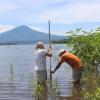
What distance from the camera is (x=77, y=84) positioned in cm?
1931

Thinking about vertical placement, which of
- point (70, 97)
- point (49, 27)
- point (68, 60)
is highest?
point (49, 27)

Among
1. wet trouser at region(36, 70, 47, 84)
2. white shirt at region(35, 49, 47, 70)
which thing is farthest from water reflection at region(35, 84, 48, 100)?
white shirt at region(35, 49, 47, 70)

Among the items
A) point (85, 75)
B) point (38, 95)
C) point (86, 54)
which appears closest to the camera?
point (38, 95)

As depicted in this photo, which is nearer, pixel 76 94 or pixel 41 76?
pixel 76 94

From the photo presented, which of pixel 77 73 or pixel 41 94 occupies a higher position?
pixel 77 73

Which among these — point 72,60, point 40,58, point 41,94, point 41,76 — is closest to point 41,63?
point 40,58

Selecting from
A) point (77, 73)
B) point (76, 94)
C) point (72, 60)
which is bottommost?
point (76, 94)

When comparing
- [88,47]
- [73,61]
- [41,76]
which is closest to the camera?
[41,76]

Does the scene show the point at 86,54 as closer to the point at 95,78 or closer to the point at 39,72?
the point at 95,78

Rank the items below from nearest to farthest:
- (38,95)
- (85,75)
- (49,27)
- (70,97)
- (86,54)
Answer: (38,95) < (70,97) < (49,27) < (85,75) < (86,54)

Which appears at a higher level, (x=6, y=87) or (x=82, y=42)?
(x=82, y=42)

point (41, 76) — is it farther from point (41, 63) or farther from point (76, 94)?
point (76, 94)

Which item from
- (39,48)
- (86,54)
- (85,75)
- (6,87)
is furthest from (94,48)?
(39,48)

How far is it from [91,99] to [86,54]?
419 inches
